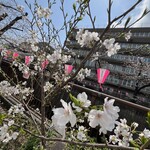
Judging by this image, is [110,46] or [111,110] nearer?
[111,110]

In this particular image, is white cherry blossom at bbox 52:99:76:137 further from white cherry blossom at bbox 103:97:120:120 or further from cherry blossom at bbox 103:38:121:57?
cherry blossom at bbox 103:38:121:57

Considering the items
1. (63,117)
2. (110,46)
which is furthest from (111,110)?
(110,46)

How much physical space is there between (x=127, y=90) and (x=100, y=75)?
3619 cm

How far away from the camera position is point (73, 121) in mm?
933

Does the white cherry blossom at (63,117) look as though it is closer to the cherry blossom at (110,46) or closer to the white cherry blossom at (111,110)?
the white cherry blossom at (111,110)

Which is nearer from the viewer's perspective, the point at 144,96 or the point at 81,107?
the point at 81,107

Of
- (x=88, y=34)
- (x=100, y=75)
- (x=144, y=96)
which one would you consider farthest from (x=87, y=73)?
(x=144, y=96)

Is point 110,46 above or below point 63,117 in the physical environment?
above

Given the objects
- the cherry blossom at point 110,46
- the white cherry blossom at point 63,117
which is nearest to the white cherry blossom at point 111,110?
the white cherry blossom at point 63,117

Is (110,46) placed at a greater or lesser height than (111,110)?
greater

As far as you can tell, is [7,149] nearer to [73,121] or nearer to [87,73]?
[87,73]

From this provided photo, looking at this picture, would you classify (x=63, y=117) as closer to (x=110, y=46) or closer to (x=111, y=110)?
(x=111, y=110)

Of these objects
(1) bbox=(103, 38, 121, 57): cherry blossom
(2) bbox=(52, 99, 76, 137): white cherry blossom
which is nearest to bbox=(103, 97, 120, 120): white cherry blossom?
(2) bbox=(52, 99, 76, 137): white cherry blossom

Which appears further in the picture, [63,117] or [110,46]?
[110,46]
